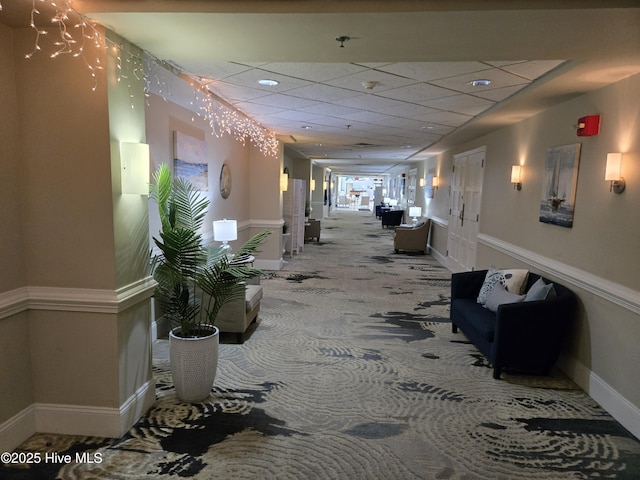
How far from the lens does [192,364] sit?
2.84 meters

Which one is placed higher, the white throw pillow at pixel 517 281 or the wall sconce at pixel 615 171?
the wall sconce at pixel 615 171

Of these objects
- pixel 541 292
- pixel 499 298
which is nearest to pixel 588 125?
pixel 541 292

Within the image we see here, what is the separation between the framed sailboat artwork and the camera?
11.9ft

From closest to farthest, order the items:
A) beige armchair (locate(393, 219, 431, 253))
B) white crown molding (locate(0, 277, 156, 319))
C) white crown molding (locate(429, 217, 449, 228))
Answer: white crown molding (locate(0, 277, 156, 319)) < white crown molding (locate(429, 217, 449, 228)) < beige armchair (locate(393, 219, 431, 253))

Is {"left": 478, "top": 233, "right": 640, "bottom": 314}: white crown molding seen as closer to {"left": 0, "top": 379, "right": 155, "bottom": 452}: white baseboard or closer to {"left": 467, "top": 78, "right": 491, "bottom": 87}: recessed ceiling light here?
{"left": 467, "top": 78, "right": 491, "bottom": 87}: recessed ceiling light

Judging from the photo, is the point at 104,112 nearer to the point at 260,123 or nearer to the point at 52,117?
the point at 52,117

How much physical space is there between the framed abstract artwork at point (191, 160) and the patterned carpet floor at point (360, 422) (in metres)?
1.87

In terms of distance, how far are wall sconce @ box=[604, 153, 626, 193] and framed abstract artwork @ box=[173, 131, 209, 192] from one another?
12.8 ft

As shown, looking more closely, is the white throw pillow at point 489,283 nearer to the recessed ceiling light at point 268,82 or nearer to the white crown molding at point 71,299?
the recessed ceiling light at point 268,82

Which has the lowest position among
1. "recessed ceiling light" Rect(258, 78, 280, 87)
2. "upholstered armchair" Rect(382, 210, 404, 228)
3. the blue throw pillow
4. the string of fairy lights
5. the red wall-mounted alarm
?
"upholstered armchair" Rect(382, 210, 404, 228)

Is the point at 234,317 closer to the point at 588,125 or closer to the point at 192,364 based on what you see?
the point at 192,364

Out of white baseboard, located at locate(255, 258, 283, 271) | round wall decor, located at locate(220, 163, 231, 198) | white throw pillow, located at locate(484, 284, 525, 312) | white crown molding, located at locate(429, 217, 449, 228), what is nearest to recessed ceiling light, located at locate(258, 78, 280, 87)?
round wall decor, located at locate(220, 163, 231, 198)

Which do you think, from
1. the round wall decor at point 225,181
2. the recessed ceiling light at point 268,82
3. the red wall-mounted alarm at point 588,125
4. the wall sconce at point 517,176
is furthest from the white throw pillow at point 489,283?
the round wall decor at point 225,181

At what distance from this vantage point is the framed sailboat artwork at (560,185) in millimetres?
3621
